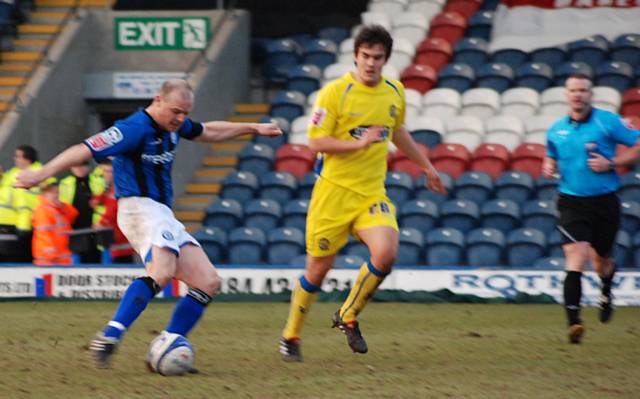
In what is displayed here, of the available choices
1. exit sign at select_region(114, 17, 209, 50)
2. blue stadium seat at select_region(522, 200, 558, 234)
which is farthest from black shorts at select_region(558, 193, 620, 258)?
exit sign at select_region(114, 17, 209, 50)

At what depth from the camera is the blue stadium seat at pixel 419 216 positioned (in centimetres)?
1659

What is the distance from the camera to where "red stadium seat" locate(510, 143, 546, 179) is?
1761cm

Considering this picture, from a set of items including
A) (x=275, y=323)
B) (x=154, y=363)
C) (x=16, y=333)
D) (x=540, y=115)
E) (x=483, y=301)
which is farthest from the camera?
(x=540, y=115)

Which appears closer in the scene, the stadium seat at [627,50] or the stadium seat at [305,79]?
the stadium seat at [627,50]

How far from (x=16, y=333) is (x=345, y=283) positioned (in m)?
4.81

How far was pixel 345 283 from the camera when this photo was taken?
14.6 meters

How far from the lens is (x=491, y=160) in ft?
58.4

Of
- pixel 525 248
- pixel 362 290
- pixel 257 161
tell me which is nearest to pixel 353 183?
pixel 362 290

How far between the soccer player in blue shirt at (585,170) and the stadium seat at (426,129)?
804 cm

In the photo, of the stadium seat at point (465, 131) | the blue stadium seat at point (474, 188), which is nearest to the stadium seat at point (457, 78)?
the stadium seat at point (465, 131)

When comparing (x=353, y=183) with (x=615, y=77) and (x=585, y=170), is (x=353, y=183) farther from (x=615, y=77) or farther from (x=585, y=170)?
(x=615, y=77)

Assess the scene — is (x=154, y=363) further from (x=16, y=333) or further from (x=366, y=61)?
(x=16, y=333)

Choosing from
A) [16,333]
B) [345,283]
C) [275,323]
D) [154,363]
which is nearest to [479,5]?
[345,283]

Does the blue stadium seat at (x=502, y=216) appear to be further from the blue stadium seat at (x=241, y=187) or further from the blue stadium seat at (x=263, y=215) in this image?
the blue stadium seat at (x=241, y=187)
